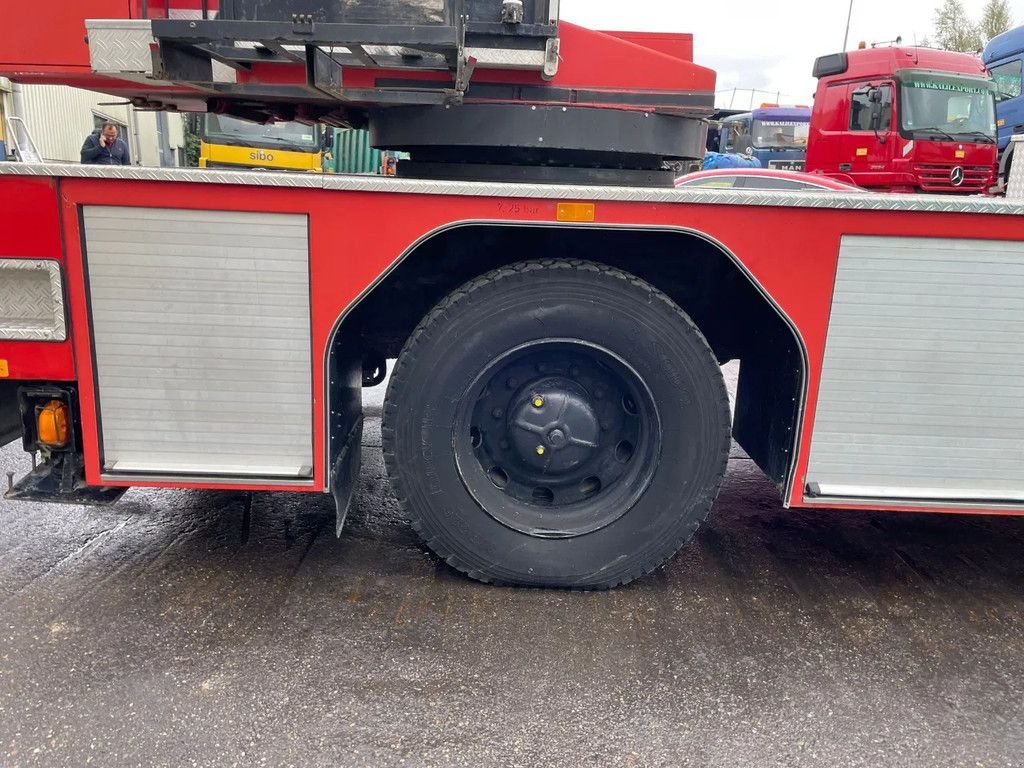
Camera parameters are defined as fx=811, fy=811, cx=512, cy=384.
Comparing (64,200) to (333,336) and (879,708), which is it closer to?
(333,336)

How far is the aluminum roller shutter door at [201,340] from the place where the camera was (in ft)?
8.95

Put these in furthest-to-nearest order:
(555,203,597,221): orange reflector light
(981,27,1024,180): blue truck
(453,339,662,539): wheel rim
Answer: (981,27,1024,180): blue truck < (453,339,662,539): wheel rim < (555,203,597,221): orange reflector light

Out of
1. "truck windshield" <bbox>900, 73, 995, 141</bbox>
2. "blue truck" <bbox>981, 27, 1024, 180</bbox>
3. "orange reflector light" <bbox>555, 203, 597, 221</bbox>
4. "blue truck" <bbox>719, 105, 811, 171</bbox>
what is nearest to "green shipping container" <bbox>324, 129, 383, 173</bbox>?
"blue truck" <bbox>719, 105, 811, 171</bbox>

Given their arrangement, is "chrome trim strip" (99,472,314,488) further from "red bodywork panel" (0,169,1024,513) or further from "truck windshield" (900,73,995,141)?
"truck windshield" (900,73,995,141)

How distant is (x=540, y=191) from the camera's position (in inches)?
107

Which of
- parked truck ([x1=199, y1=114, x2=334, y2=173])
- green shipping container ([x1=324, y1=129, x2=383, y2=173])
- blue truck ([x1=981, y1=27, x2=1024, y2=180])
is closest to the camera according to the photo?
parked truck ([x1=199, y1=114, x2=334, y2=173])

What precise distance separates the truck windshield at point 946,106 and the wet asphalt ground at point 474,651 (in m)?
9.93

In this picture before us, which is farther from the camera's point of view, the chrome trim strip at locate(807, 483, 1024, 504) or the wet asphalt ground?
the chrome trim strip at locate(807, 483, 1024, 504)

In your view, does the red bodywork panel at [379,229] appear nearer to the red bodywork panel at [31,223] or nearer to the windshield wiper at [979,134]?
the red bodywork panel at [31,223]

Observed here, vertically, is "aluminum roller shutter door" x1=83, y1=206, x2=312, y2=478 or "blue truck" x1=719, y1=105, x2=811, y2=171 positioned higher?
"blue truck" x1=719, y1=105, x2=811, y2=171

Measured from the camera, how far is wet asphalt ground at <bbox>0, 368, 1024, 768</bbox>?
2271 mm

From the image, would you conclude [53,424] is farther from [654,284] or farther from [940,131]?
[940,131]

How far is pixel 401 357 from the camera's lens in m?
2.92

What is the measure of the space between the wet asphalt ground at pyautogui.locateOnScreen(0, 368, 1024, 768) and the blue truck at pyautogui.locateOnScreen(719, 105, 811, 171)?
18.6m
